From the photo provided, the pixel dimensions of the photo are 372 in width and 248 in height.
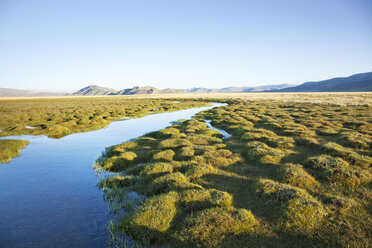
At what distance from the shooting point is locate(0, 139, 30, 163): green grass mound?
1636 centimetres

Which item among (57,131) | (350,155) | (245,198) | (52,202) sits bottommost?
(52,202)

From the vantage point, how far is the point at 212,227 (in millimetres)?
7023

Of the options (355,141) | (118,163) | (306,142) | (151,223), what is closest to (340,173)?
(306,142)

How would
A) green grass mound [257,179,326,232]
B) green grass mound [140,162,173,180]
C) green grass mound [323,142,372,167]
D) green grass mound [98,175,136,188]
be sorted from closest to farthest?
green grass mound [257,179,326,232] → green grass mound [98,175,136,188] → green grass mound [140,162,173,180] → green grass mound [323,142,372,167]

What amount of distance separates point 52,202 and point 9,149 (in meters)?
13.1

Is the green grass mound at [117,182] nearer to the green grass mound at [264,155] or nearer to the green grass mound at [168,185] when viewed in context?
the green grass mound at [168,185]

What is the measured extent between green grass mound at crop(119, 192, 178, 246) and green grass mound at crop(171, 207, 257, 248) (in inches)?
25.5

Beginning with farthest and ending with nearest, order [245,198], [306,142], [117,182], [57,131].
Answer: [57,131] < [306,142] < [117,182] < [245,198]

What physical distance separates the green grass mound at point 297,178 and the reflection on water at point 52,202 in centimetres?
958

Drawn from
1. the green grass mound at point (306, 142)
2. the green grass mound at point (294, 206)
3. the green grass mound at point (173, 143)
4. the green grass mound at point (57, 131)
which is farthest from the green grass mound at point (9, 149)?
the green grass mound at point (306, 142)

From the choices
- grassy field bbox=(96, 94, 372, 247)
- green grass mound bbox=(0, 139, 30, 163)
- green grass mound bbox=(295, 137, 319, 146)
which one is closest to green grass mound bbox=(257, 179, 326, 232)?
grassy field bbox=(96, 94, 372, 247)

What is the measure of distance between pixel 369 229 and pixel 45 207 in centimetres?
1382

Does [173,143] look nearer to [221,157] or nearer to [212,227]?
[221,157]

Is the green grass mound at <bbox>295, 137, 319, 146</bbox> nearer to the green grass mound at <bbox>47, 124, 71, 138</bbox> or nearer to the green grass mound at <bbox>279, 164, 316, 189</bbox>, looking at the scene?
the green grass mound at <bbox>279, 164, 316, 189</bbox>
